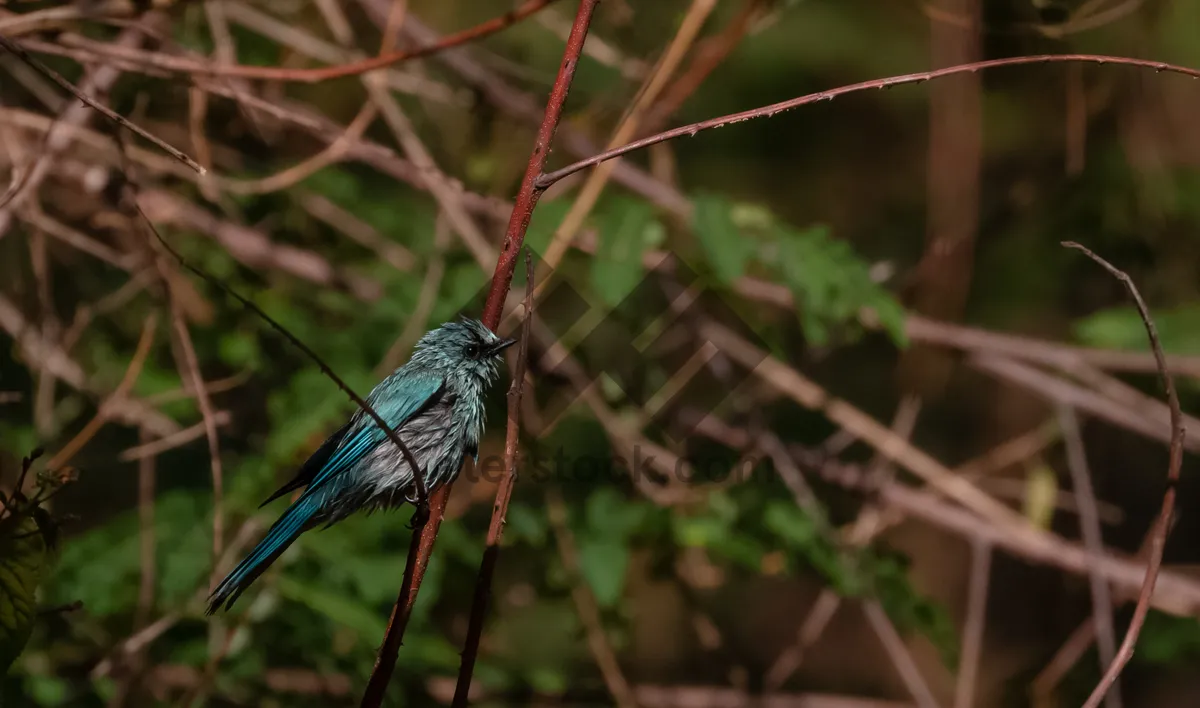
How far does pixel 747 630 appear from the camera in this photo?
9.20m

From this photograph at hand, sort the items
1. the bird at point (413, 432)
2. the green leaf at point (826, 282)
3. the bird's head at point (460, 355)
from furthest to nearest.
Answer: the green leaf at point (826, 282) < the bird's head at point (460, 355) < the bird at point (413, 432)

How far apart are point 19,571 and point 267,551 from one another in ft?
3.68

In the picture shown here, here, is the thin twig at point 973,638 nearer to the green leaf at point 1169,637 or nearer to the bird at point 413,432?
the green leaf at point 1169,637

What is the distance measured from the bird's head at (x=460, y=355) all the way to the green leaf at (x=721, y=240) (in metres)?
0.85

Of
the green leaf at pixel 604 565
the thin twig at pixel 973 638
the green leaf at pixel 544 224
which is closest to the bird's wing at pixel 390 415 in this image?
the green leaf at pixel 544 224

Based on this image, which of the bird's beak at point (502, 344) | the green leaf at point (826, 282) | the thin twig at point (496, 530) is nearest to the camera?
the thin twig at point (496, 530)

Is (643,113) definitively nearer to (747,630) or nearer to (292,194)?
(292,194)

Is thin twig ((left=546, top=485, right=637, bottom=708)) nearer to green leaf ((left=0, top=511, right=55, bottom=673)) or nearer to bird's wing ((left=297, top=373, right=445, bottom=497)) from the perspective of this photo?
bird's wing ((left=297, top=373, right=445, bottom=497))

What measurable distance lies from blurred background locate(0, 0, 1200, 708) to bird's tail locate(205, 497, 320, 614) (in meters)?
0.20

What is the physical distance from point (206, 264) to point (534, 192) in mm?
3082

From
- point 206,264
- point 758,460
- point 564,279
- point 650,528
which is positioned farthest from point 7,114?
point 758,460

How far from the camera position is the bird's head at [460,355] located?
3957mm

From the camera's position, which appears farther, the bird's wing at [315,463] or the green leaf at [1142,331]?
the green leaf at [1142,331]

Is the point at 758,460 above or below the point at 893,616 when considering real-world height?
above
